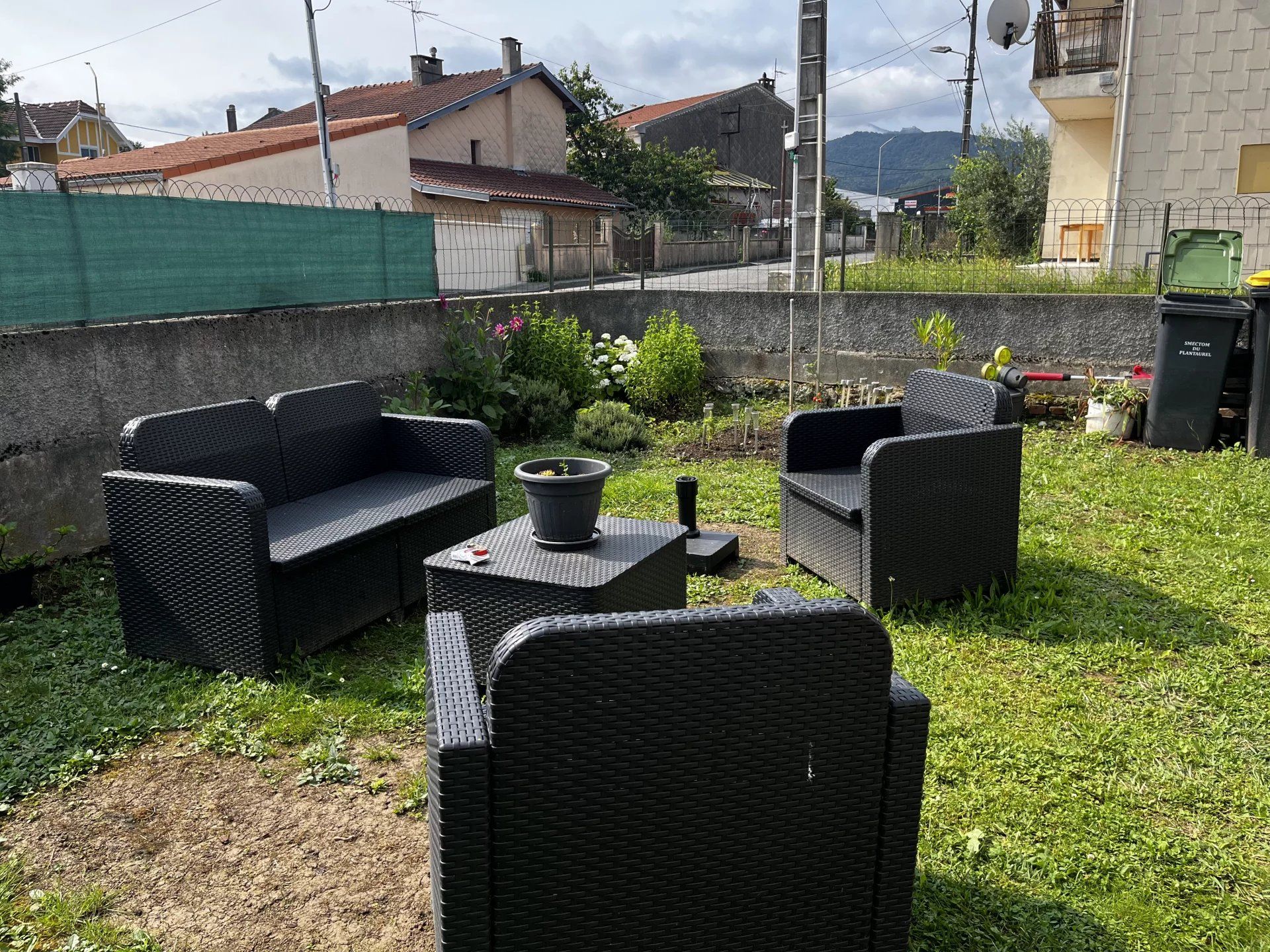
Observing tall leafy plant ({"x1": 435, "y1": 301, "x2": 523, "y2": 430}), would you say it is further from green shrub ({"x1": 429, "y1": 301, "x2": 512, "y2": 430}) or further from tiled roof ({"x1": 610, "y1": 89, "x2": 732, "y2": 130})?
tiled roof ({"x1": 610, "y1": 89, "x2": 732, "y2": 130})

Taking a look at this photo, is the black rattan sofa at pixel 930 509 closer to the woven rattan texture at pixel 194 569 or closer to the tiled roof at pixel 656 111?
the woven rattan texture at pixel 194 569

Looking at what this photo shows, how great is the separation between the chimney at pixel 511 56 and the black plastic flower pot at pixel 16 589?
88.4ft

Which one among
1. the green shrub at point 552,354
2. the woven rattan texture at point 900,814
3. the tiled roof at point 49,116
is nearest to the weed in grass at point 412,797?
the woven rattan texture at point 900,814

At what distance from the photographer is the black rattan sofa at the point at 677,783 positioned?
1.55m

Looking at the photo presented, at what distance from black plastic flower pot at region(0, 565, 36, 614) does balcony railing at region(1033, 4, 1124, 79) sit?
1455 cm

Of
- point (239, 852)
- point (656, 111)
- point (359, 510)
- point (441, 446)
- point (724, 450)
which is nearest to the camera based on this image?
point (239, 852)

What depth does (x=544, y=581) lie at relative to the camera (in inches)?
124

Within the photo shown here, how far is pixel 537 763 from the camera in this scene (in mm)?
1566

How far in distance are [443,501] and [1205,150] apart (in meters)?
12.2

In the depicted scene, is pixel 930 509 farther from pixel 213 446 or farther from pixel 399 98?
pixel 399 98

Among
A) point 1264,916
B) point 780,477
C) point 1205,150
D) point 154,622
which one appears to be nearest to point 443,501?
point 154,622

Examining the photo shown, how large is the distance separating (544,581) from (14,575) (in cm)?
270

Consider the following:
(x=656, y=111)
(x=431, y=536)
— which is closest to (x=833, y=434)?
(x=431, y=536)

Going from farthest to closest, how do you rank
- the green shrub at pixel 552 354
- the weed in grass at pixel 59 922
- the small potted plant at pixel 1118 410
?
the green shrub at pixel 552 354 < the small potted plant at pixel 1118 410 < the weed in grass at pixel 59 922
